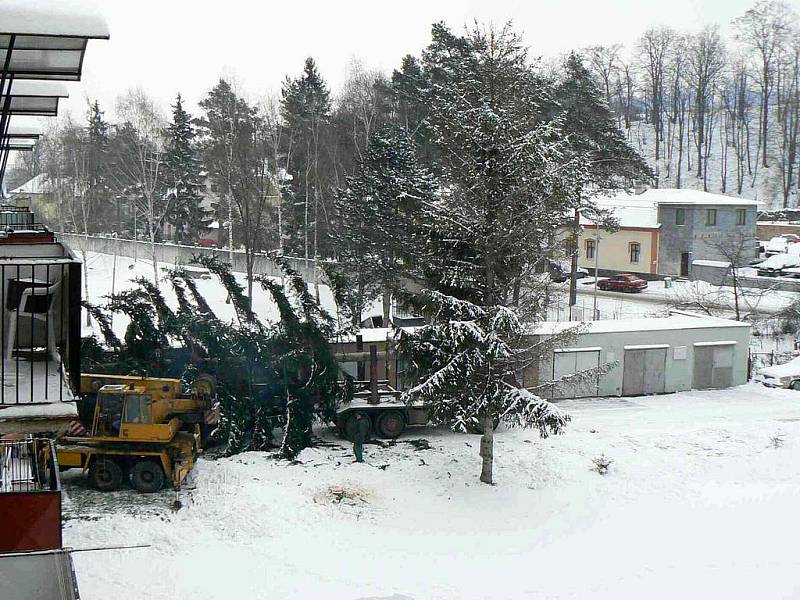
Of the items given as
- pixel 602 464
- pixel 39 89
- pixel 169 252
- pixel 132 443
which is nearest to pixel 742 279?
pixel 602 464

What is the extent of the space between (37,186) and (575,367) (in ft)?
154

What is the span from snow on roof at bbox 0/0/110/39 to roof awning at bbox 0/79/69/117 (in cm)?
328

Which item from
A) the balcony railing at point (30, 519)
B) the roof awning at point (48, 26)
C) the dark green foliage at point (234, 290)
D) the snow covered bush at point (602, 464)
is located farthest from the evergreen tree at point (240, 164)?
the roof awning at point (48, 26)

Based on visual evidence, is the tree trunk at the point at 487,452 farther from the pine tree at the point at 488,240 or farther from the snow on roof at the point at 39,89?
the snow on roof at the point at 39,89

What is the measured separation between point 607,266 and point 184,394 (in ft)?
114

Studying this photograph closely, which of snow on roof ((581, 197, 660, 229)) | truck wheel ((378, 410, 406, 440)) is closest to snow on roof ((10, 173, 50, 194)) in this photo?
snow on roof ((581, 197, 660, 229))

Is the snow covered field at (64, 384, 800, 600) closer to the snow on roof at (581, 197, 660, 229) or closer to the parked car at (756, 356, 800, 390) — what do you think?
the parked car at (756, 356, 800, 390)

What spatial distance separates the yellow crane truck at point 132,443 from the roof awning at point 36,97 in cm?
755

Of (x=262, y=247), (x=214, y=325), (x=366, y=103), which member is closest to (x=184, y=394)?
(x=214, y=325)

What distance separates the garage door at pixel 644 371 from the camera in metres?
25.8

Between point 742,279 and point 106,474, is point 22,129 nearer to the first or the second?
point 106,474

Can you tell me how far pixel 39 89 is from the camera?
10.1 metres

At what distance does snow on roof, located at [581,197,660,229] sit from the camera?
47875 millimetres

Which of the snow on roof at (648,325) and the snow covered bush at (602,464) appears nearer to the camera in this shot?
the snow covered bush at (602,464)
